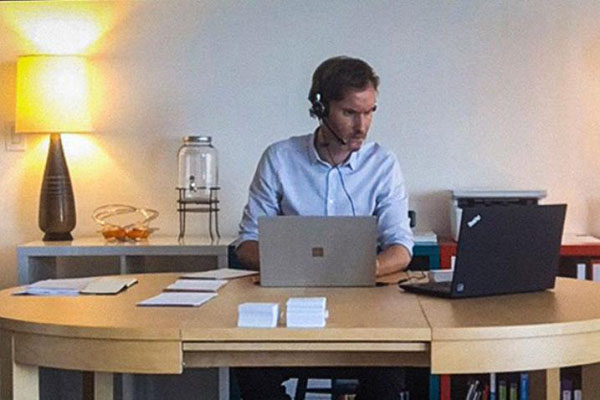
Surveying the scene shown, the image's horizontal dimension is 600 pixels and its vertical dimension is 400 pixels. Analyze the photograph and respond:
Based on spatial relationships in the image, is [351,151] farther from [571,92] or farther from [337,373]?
[571,92]

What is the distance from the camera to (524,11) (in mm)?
3467

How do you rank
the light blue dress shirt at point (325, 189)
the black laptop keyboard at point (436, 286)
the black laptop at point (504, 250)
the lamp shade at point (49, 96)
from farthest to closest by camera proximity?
the lamp shade at point (49, 96) < the light blue dress shirt at point (325, 189) < the black laptop keyboard at point (436, 286) < the black laptop at point (504, 250)

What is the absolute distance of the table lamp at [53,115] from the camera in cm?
337

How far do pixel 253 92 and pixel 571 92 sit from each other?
1295 millimetres

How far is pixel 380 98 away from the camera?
351cm

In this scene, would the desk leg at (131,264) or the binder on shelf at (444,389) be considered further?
the desk leg at (131,264)

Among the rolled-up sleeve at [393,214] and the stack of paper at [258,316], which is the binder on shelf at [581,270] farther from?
the stack of paper at [258,316]

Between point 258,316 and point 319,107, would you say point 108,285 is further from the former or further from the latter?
point 319,107

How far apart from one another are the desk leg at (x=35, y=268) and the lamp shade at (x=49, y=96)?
510 millimetres

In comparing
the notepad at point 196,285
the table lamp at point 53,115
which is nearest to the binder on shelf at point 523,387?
Answer: the notepad at point 196,285

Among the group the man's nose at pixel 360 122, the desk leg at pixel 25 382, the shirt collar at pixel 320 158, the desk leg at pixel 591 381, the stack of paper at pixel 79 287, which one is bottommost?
the desk leg at pixel 591 381

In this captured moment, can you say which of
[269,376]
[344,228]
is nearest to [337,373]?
[269,376]

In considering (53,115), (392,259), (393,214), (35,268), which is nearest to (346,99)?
(393,214)

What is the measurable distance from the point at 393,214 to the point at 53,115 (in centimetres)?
154
